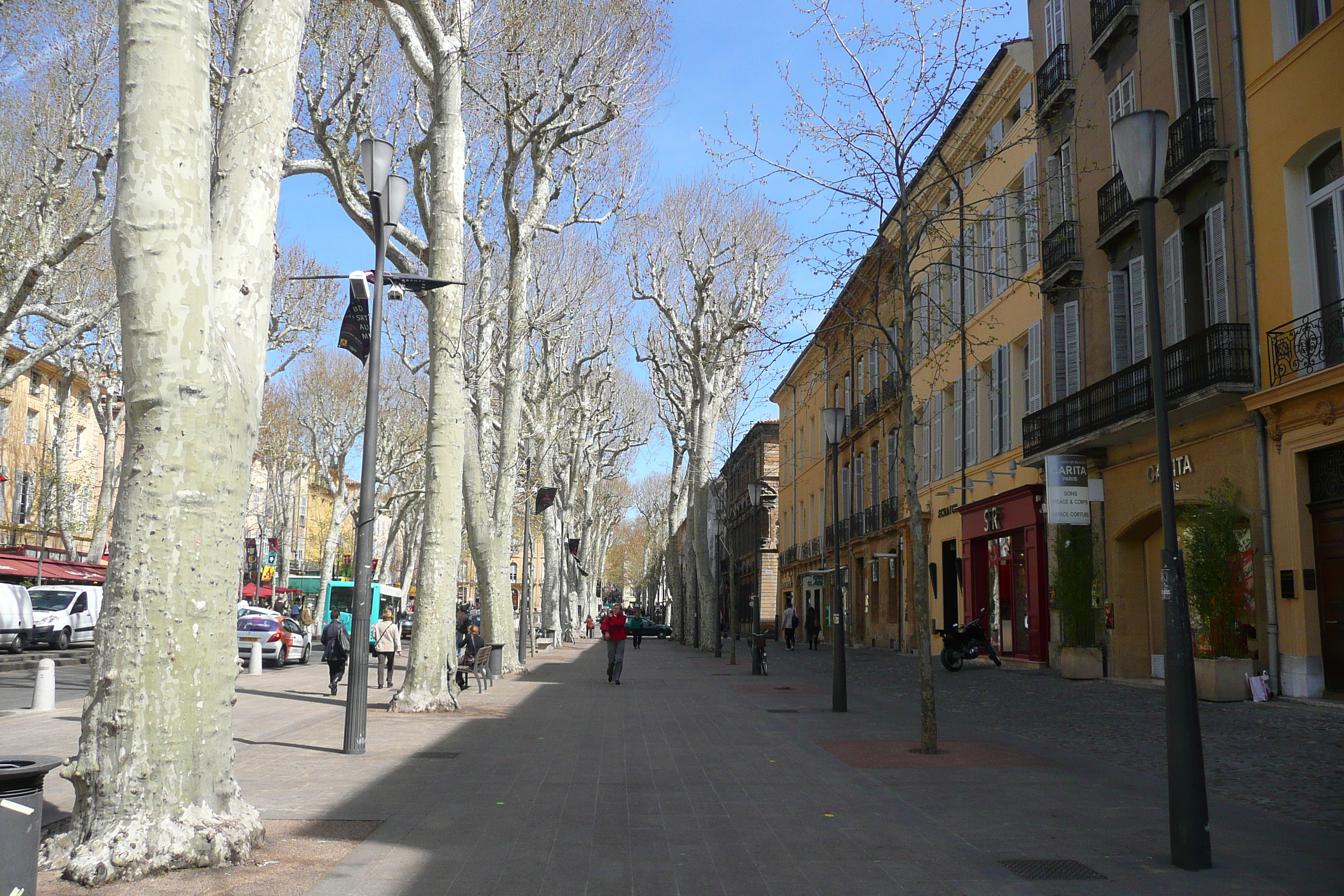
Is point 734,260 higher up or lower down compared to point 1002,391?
higher up

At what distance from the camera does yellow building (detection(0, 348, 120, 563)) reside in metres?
A: 42.6

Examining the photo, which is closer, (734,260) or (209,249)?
(209,249)

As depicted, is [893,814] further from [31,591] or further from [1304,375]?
[31,591]

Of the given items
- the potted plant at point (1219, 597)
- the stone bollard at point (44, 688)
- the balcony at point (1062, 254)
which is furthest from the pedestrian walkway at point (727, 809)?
the balcony at point (1062, 254)

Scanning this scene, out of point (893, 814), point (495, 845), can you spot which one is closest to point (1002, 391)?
point (893, 814)

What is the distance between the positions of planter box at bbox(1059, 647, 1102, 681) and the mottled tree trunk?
17.5 meters

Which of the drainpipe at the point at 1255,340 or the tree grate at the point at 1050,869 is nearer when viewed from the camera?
the tree grate at the point at 1050,869

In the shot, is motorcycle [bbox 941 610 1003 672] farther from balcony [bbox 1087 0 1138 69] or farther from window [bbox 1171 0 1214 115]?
balcony [bbox 1087 0 1138 69]

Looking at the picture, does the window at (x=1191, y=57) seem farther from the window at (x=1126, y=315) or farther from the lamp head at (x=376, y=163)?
the lamp head at (x=376, y=163)

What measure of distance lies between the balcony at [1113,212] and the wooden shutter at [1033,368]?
11.6 feet

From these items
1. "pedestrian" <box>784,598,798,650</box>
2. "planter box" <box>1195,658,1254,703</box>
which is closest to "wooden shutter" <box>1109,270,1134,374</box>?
"planter box" <box>1195,658,1254,703</box>

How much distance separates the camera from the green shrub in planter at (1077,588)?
2064 centimetres

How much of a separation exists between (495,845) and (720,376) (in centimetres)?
2948

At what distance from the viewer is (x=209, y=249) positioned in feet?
20.1
